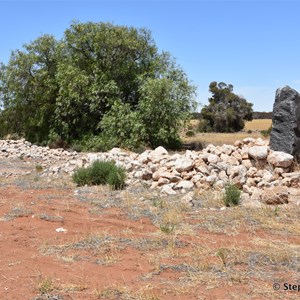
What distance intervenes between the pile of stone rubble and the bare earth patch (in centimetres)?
89

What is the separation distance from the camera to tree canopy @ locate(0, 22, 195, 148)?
2211 centimetres

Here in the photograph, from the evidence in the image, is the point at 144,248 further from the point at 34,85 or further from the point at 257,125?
the point at 257,125

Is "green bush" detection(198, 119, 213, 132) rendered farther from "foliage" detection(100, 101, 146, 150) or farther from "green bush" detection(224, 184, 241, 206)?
"green bush" detection(224, 184, 241, 206)

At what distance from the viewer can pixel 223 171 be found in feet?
37.6

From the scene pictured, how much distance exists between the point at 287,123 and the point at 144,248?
27.6 ft

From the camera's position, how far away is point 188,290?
461 centimetres

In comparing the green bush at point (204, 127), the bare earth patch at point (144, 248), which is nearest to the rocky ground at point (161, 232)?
the bare earth patch at point (144, 248)

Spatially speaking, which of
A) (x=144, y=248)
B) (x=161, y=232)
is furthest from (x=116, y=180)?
(x=144, y=248)

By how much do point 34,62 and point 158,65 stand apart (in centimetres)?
744

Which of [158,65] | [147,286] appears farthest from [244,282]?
[158,65]

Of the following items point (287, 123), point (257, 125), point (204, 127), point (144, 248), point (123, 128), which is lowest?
point (144, 248)

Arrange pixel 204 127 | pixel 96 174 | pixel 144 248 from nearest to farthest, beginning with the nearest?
pixel 144 248
pixel 96 174
pixel 204 127

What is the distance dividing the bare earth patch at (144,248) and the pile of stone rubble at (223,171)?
89cm

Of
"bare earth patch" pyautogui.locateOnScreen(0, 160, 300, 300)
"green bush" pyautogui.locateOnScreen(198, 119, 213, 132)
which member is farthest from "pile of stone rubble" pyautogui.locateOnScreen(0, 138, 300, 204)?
"green bush" pyautogui.locateOnScreen(198, 119, 213, 132)
